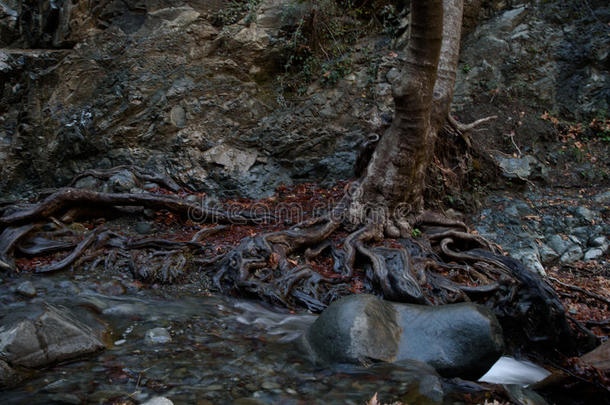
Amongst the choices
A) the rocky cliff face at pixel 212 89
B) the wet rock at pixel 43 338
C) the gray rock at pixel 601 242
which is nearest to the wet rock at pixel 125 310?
the wet rock at pixel 43 338

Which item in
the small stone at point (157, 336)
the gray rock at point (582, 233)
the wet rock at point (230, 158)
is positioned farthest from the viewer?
the wet rock at point (230, 158)

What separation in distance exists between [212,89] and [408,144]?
512 centimetres

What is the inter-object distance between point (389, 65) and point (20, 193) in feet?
30.0

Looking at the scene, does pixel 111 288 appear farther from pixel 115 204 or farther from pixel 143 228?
pixel 115 204

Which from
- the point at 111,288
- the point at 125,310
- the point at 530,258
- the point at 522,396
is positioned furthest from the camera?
the point at 530,258

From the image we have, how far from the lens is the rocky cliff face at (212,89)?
895 cm

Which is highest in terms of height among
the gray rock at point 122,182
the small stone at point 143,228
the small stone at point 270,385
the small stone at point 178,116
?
the small stone at point 178,116

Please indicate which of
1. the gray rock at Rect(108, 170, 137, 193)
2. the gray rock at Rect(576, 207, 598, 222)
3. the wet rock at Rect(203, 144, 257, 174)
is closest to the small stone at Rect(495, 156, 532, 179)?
the gray rock at Rect(576, 207, 598, 222)

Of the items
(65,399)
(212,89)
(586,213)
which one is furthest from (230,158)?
(586,213)

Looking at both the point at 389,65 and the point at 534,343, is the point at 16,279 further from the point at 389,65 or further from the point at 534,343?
the point at 389,65

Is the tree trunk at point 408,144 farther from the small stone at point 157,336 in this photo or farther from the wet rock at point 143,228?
the small stone at point 157,336

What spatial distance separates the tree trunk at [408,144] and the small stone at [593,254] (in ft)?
10.4

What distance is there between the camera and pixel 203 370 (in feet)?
10.3

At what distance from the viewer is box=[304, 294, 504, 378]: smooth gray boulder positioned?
3.47m
